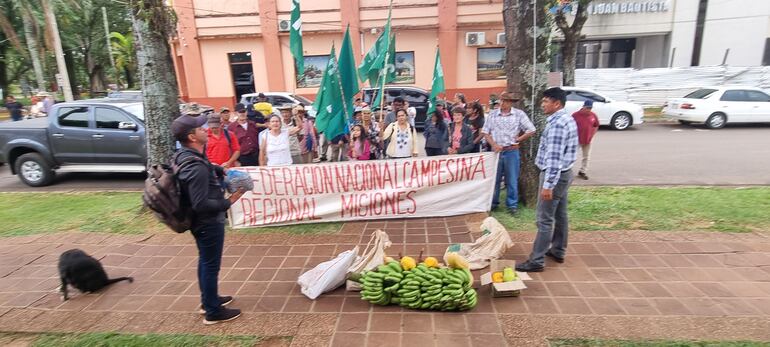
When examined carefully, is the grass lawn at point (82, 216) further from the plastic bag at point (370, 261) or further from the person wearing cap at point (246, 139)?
the person wearing cap at point (246, 139)

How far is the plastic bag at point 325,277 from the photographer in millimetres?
4000

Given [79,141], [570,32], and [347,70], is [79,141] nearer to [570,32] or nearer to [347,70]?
[347,70]

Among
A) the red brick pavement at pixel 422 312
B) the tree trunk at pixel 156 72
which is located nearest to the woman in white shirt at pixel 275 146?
the red brick pavement at pixel 422 312

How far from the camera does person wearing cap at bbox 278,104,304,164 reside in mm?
7246

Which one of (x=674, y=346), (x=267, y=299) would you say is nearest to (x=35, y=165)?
(x=267, y=299)

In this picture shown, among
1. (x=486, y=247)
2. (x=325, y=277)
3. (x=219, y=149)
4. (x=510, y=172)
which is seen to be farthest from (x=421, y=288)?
(x=219, y=149)

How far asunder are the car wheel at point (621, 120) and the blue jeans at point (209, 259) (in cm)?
1483

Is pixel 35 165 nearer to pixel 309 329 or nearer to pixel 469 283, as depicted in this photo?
pixel 309 329

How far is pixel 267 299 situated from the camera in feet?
13.3

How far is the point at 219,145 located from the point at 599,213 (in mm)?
5568

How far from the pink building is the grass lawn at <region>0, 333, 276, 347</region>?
17.5 meters

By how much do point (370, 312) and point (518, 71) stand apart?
13.2 ft

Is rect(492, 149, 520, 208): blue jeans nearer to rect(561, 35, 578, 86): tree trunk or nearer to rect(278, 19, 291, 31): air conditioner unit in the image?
rect(561, 35, 578, 86): tree trunk

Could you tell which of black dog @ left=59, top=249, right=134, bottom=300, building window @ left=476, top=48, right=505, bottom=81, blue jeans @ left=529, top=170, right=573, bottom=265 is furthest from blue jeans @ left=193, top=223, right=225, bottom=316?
building window @ left=476, top=48, right=505, bottom=81
